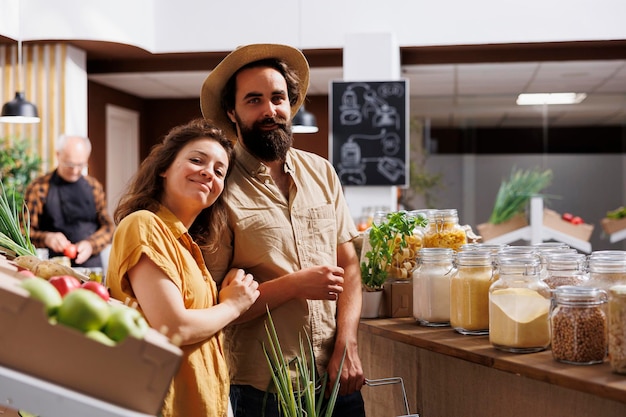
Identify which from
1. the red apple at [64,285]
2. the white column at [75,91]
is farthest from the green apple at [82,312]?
the white column at [75,91]

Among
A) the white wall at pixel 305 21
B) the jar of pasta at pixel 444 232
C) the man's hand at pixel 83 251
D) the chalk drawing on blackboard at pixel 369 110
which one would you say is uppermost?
the white wall at pixel 305 21

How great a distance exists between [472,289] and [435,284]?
0.64ft

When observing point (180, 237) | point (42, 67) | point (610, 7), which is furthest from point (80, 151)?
point (610, 7)

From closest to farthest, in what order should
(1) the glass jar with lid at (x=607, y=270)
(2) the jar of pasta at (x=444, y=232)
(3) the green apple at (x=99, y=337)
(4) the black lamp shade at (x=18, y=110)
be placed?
(3) the green apple at (x=99, y=337), (1) the glass jar with lid at (x=607, y=270), (2) the jar of pasta at (x=444, y=232), (4) the black lamp shade at (x=18, y=110)

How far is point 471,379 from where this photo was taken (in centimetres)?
204

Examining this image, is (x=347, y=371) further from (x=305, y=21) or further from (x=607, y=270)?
(x=305, y=21)

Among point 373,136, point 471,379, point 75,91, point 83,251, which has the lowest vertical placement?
point 471,379

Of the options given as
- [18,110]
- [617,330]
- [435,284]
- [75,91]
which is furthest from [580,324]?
[75,91]

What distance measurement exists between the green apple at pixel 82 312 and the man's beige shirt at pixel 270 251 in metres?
0.93

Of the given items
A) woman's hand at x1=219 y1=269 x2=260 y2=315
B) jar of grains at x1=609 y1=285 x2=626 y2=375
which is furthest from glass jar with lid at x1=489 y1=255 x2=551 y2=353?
woman's hand at x1=219 y1=269 x2=260 y2=315

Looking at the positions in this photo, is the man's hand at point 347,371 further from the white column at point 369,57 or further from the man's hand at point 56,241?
the white column at point 369,57

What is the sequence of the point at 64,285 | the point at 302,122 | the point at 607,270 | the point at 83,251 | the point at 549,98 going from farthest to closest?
the point at 549,98 → the point at 302,122 → the point at 83,251 → the point at 607,270 → the point at 64,285

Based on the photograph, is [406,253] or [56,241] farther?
[56,241]

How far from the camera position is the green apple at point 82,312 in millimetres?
1047
